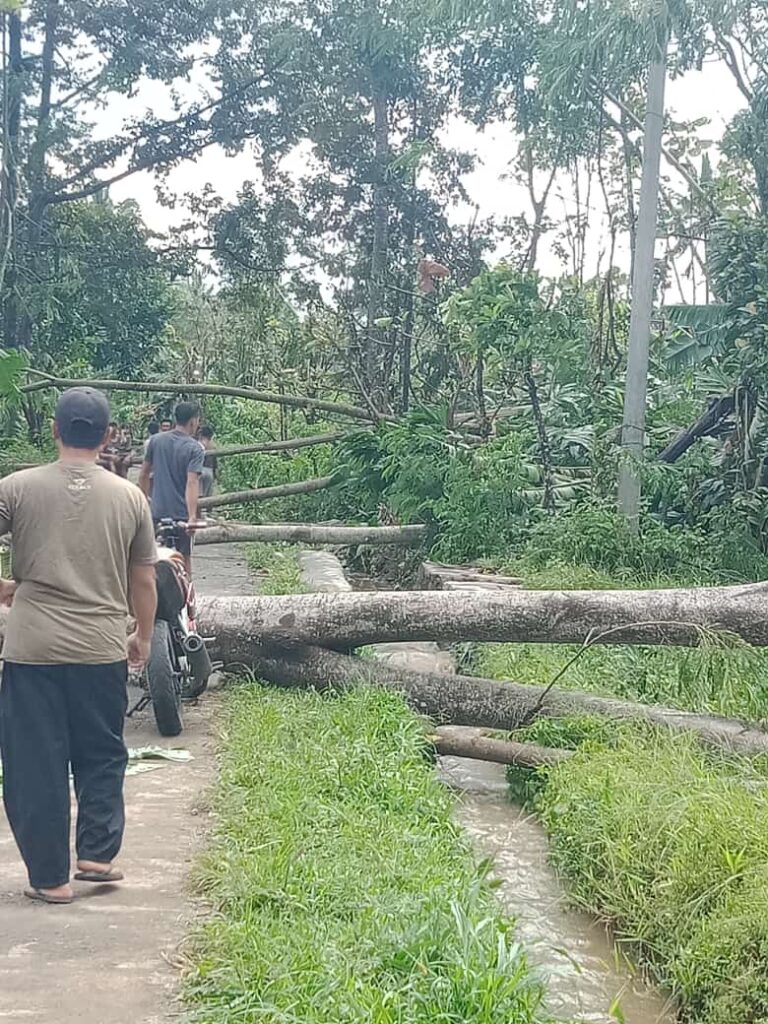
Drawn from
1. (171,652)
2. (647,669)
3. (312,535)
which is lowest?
(647,669)

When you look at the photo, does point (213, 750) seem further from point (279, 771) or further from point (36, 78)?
point (36, 78)

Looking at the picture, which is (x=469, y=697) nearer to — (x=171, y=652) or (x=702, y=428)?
(x=171, y=652)

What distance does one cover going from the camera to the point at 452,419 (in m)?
15.7

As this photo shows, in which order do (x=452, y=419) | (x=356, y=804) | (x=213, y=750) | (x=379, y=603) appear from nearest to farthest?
(x=356, y=804), (x=213, y=750), (x=379, y=603), (x=452, y=419)

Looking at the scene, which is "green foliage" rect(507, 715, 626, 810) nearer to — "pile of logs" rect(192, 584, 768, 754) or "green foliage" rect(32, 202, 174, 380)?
"pile of logs" rect(192, 584, 768, 754)

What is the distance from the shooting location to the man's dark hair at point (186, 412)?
8070mm

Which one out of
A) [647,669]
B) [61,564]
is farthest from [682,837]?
[647,669]

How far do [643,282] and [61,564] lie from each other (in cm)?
943

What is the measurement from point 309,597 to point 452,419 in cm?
830

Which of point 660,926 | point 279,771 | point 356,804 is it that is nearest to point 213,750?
point 279,771

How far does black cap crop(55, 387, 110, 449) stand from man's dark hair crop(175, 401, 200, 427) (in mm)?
3844

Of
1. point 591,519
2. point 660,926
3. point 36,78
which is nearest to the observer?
point 660,926

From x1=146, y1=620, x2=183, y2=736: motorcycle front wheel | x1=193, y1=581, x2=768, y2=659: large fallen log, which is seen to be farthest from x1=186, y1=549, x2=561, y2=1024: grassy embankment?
x1=193, y1=581, x2=768, y2=659: large fallen log

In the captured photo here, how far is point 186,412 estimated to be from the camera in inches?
319
